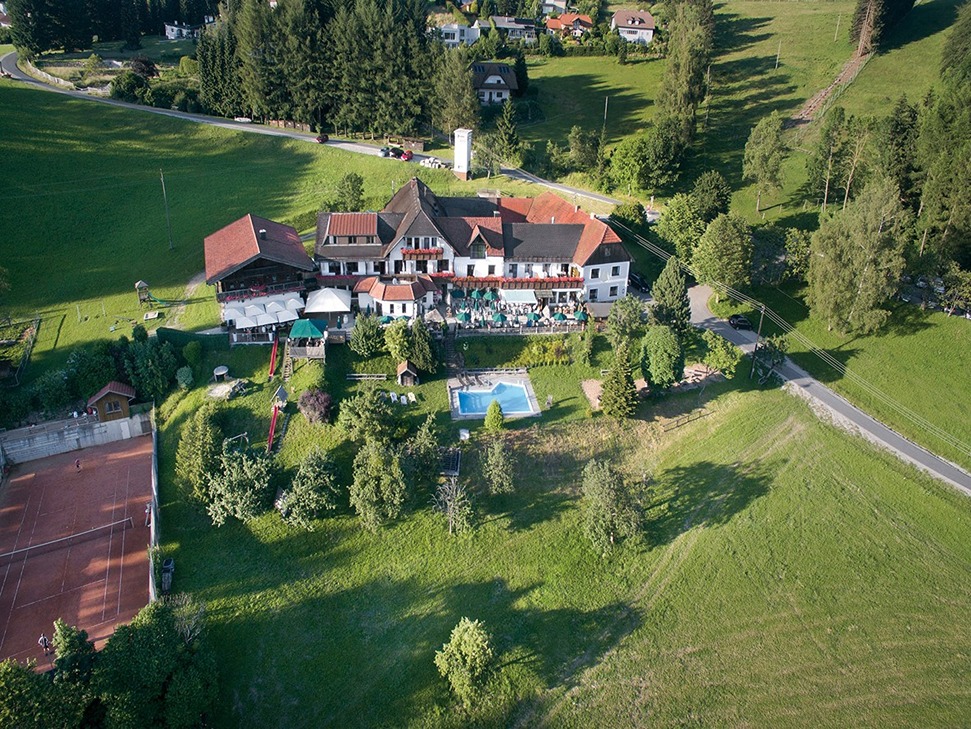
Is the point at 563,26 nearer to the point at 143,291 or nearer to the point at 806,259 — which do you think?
the point at 806,259

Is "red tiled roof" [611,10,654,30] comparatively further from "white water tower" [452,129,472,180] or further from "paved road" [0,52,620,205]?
"white water tower" [452,129,472,180]

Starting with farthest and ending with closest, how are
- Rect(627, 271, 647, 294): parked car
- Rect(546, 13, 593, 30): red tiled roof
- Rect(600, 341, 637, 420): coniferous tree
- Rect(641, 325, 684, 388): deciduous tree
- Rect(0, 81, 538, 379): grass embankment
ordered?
1. Rect(546, 13, 593, 30): red tiled roof
2. Rect(627, 271, 647, 294): parked car
3. Rect(0, 81, 538, 379): grass embankment
4. Rect(641, 325, 684, 388): deciduous tree
5. Rect(600, 341, 637, 420): coniferous tree

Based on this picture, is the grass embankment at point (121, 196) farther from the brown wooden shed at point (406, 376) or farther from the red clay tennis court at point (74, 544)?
the brown wooden shed at point (406, 376)

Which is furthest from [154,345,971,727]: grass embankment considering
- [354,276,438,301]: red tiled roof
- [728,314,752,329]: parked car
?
[728,314,752,329]: parked car

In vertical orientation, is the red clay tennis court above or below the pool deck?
below

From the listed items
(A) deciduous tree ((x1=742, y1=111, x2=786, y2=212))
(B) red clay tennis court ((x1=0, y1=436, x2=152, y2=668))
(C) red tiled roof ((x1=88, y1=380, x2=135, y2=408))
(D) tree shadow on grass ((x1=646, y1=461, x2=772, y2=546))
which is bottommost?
(B) red clay tennis court ((x1=0, y1=436, x2=152, y2=668))

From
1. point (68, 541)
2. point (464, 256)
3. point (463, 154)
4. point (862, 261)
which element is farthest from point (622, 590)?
point (463, 154)

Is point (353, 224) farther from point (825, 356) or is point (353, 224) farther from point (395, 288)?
point (825, 356)
